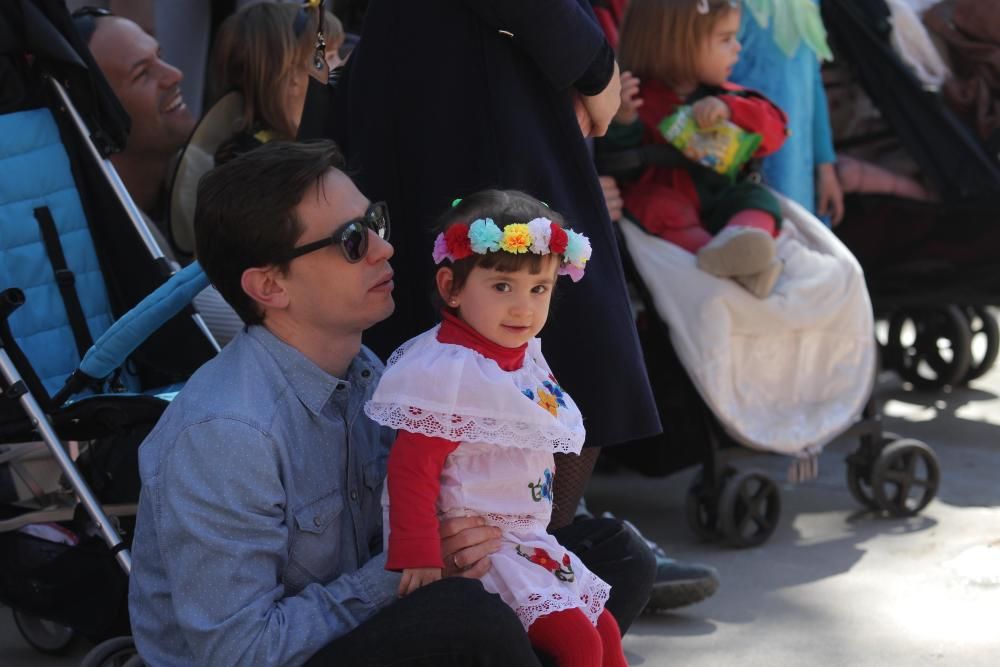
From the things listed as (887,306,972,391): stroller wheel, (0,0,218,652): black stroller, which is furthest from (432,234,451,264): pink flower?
(887,306,972,391): stroller wheel

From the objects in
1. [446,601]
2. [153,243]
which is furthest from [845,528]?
[446,601]

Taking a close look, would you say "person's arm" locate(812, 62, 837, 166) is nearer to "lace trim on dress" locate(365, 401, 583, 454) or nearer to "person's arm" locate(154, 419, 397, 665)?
"lace trim on dress" locate(365, 401, 583, 454)

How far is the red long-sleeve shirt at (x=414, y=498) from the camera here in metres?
2.09

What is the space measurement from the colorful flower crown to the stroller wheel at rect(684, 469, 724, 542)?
71.7 inches

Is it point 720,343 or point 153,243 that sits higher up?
point 153,243

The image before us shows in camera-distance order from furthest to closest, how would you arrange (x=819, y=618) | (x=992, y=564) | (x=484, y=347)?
1. (x=992, y=564)
2. (x=819, y=618)
3. (x=484, y=347)

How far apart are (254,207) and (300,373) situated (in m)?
0.26

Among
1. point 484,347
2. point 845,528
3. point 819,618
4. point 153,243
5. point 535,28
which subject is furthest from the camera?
point 845,528

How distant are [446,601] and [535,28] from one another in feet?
3.39

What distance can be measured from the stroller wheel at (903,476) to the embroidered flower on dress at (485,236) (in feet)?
7.62

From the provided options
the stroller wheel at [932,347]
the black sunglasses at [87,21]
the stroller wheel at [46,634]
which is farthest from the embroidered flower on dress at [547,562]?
the stroller wheel at [932,347]

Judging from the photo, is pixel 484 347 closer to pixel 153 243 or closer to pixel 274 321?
pixel 274 321

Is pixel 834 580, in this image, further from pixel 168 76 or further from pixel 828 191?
pixel 168 76

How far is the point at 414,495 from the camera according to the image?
2131mm
